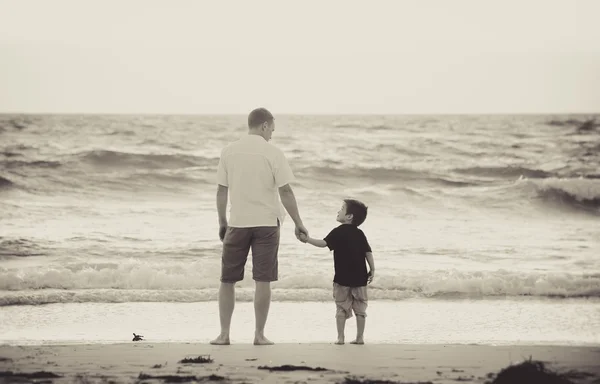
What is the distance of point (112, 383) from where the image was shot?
3.79 metres

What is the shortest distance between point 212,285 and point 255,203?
3.97 meters

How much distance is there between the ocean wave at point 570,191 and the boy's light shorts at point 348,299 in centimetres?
1349

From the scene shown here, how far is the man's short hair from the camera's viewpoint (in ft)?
16.6

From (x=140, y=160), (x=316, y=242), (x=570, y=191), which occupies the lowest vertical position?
(x=316, y=242)

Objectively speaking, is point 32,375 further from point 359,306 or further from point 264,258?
point 359,306

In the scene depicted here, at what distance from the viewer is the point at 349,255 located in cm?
521

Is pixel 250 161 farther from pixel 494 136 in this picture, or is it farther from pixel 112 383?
pixel 494 136

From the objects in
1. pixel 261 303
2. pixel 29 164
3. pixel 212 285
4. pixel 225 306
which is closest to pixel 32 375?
pixel 225 306

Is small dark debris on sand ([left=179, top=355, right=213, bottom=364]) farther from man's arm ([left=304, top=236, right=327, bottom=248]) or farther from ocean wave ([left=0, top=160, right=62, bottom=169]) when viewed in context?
ocean wave ([left=0, top=160, right=62, bottom=169])

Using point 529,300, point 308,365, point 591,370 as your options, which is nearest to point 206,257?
point 529,300

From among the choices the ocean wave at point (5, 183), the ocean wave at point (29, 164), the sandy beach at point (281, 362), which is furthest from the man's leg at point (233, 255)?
the ocean wave at point (29, 164)

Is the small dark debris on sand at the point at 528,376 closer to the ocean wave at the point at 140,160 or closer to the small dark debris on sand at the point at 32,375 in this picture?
the small dark debris on sand at the point at 32,375

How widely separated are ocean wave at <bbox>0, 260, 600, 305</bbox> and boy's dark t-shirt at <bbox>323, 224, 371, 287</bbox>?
2592 millimetres

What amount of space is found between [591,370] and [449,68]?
115ft
